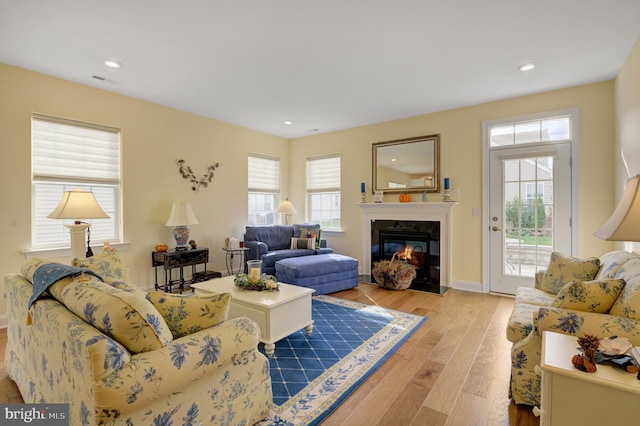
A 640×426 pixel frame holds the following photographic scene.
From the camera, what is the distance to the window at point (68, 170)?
3.41 meters

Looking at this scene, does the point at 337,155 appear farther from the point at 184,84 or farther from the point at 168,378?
the point at 168,378

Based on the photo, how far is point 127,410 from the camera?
1.13m

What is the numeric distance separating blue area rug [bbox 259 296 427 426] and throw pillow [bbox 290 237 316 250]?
1.46 m

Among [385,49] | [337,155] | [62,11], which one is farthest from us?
[337,155]

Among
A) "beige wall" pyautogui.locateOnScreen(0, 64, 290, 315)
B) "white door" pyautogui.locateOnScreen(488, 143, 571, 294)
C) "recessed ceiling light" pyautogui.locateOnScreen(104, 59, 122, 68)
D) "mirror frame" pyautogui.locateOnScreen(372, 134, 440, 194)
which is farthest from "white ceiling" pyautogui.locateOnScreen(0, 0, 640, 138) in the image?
"white door" pyautogui.locateOnScreen(488, 143, 571, 294)

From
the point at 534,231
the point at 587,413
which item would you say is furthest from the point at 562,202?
the point at 587,413

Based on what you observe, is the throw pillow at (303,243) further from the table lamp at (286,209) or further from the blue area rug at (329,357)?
the blue area rug at (329,357)

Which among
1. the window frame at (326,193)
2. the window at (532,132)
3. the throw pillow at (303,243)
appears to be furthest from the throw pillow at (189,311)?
the window frame at (326,193)

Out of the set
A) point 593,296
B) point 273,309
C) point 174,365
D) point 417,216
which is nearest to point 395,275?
point 417,216

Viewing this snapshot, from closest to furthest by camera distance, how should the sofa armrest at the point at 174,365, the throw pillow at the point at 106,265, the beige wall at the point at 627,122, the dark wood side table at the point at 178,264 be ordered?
the sofa armrest at the point at 174,365
the throw pillow at the point at 106,265
the beige wall at the point at 627,122
the dark wood side table at the point at 178,264

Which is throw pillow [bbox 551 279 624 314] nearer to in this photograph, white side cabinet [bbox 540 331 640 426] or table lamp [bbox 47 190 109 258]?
white side cabinet [bbox 540 331 640 426]

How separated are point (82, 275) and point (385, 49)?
2.89 m

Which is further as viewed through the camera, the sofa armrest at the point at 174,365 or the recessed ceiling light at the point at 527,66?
the recessed ceiling light at the point at 527,66

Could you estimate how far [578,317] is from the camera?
163cm
